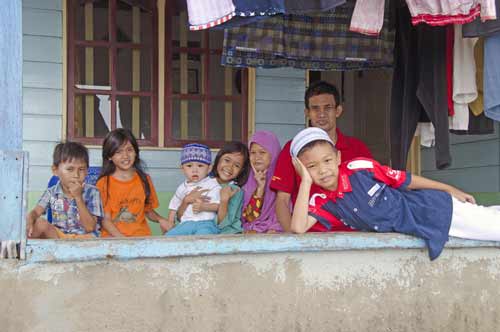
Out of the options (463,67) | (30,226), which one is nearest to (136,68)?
(30,226)

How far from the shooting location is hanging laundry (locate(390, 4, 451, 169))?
13.4ft

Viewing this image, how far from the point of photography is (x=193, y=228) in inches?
147

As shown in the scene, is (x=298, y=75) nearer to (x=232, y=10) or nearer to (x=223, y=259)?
(x=232, y=10)

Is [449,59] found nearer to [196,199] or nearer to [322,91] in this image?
[322,91]

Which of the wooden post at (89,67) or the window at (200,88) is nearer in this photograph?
the wooden post at (89,67)

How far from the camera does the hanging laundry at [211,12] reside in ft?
9.93

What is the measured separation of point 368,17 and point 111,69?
2.69m

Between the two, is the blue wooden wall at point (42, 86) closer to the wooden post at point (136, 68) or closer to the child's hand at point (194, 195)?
the wooden post at point (136, 68)

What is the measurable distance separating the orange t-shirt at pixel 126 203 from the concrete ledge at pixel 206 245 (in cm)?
141

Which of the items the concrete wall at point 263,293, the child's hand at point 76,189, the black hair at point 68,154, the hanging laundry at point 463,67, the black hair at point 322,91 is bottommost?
the concrete wall at point 263,293

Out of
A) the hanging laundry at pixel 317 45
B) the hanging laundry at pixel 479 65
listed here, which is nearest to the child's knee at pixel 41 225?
the hanging laundry at pixel 317 45

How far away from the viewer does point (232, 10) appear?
10.0 ft

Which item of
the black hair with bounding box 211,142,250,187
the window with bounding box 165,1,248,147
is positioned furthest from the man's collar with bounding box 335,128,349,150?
the window with bounding box 165,1,248,147

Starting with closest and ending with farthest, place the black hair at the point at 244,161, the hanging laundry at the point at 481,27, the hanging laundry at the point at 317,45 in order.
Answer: the hanging laundry at the point at 481,27 → the black hair at the point at 244,161 → the hanging laundry at the point at 317,45
